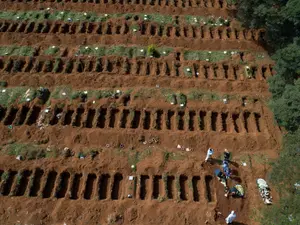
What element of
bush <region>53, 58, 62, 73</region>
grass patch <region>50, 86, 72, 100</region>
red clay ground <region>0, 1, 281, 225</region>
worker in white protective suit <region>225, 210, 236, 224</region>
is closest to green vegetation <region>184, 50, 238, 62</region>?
red clay ground <region>0, 1, 281, 225</region>

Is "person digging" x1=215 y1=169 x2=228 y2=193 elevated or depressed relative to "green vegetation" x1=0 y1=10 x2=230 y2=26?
depressed

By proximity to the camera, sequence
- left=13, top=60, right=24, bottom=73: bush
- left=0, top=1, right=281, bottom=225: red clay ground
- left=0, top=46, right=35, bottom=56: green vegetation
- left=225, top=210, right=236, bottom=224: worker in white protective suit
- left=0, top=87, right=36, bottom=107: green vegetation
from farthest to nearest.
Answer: left=0, top=46, right=35, bottom=56: green vegetation, left=13, top=60, right=24, bottom=73: bush, left=0, top=87, right=36, bottom=107: green vegetation, left=0, top=1, right=281, bottom=225: red clay ground, left=225, top=210, right=236, bottom=224: worker in white protective suit

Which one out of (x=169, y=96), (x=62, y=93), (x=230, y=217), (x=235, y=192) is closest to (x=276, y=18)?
(x=169, y=96)

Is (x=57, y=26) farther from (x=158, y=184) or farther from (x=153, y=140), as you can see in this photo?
(x=158, y=184)

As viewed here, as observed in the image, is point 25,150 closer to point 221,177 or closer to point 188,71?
point 221,177

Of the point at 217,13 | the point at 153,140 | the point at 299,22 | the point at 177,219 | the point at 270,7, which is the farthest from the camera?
the point at 217,13

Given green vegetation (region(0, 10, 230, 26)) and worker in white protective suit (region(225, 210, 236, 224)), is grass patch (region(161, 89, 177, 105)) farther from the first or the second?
worker in white protective suit (region(225, 210, 236, 224))

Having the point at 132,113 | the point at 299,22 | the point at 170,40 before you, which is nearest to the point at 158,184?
the point at 132,113
